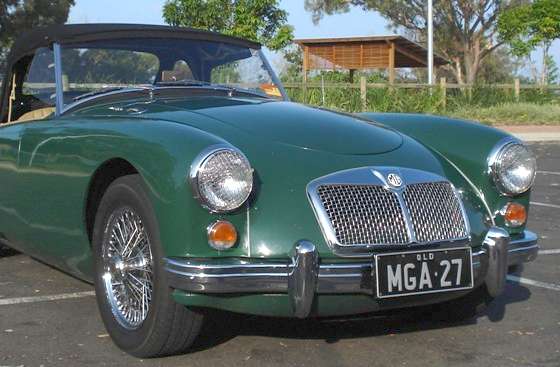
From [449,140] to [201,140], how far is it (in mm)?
1475

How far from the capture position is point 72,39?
16.5 feet

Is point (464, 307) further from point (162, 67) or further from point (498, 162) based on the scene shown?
point (162, 67)

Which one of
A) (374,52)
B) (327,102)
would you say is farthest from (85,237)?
(374,52)

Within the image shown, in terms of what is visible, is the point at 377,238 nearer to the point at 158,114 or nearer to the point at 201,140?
the point at 201,140

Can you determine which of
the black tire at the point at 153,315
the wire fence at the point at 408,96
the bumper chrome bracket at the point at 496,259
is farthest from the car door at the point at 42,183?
the wire fence at the point at 408,96

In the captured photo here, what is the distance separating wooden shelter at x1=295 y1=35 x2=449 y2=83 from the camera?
103 feet

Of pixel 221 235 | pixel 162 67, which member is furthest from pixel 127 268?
pixel 162 67

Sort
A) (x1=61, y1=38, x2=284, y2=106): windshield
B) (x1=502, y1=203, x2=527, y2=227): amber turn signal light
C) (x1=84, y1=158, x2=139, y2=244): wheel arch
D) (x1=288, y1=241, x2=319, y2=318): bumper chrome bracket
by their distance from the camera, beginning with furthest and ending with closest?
1. (x1=61, y1=38, x2=284, y2=106): windshield
2. (x1=502, y1=203, x2=527, y2=227): amber turn signal light
3. (x1=84, y1=158, x2=139, y2=244): wheel arch
4. (x1=288, y1=241, x2=319, y2=318): bumper chrome bracket

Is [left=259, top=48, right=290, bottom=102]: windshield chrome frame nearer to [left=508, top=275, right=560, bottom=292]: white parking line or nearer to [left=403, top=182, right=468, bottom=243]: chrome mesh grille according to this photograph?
[left=508, top=275, right=560, bottom=292]: white parking line

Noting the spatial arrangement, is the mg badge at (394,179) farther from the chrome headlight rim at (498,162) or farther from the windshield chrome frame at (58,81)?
the windshield chrome frame at (58,81)

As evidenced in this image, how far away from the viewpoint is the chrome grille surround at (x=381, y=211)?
351 cm

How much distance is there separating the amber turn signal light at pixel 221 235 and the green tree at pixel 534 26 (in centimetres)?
3654

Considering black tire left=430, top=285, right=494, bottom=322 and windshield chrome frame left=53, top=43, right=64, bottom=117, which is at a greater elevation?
windshield chrome frame left=53, top=43, right=64, bottom=117

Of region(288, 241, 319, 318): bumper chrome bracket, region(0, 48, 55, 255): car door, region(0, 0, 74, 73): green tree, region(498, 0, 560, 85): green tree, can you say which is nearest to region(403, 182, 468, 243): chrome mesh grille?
region(288, 241, 319, 318): bumper chrome bracket
